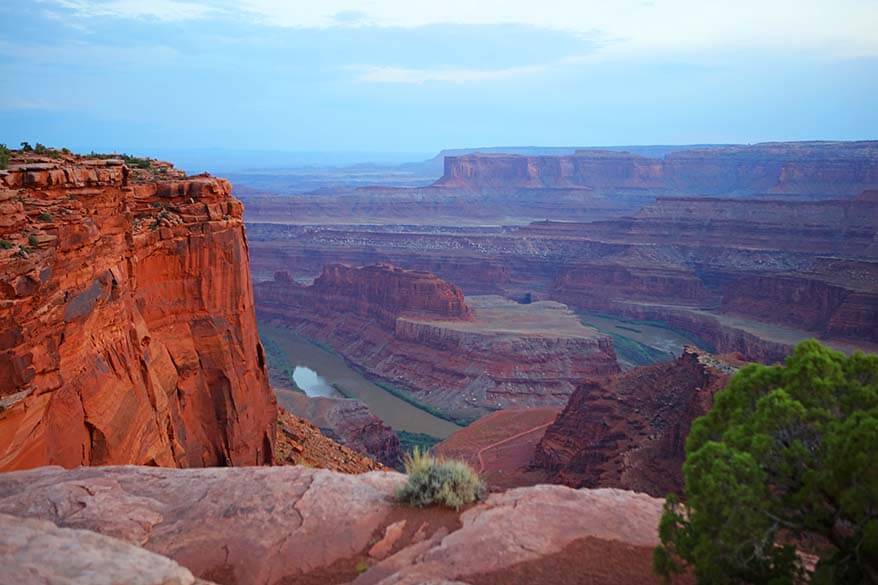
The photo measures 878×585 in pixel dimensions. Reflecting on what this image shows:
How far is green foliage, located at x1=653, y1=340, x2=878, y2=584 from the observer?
642 cm

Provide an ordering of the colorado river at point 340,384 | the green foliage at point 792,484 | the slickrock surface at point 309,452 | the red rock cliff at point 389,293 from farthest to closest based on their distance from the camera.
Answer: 1. the red rock cliff at point 389,293
2. the colorado river at point 340,384
3. the slickrock surface at point 309,452
4. the green foliage at point 792,484

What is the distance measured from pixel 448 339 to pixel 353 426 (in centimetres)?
2286

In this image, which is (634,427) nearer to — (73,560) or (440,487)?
(440,487)

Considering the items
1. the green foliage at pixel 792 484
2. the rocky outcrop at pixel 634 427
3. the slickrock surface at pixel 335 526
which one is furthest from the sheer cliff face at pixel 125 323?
the rocky outcrop at pixel 634 427

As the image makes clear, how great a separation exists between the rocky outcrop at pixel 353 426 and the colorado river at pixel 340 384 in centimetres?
750

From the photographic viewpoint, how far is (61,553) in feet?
21.7

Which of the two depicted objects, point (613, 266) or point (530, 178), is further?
point (530, 178)

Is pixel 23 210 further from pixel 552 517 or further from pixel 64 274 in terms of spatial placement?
pixel 552 517

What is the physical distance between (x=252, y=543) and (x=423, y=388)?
156ft

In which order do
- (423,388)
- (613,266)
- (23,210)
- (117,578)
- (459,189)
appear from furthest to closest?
(459,189) → (613,266) → (423,388) → (23,210) → (117,578)

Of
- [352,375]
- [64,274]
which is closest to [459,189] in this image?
[352,375]

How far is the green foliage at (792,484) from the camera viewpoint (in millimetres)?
6422

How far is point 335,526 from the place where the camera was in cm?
894

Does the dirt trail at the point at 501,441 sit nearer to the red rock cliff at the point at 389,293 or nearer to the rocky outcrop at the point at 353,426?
the rocky outcrop at the point at 353,426
